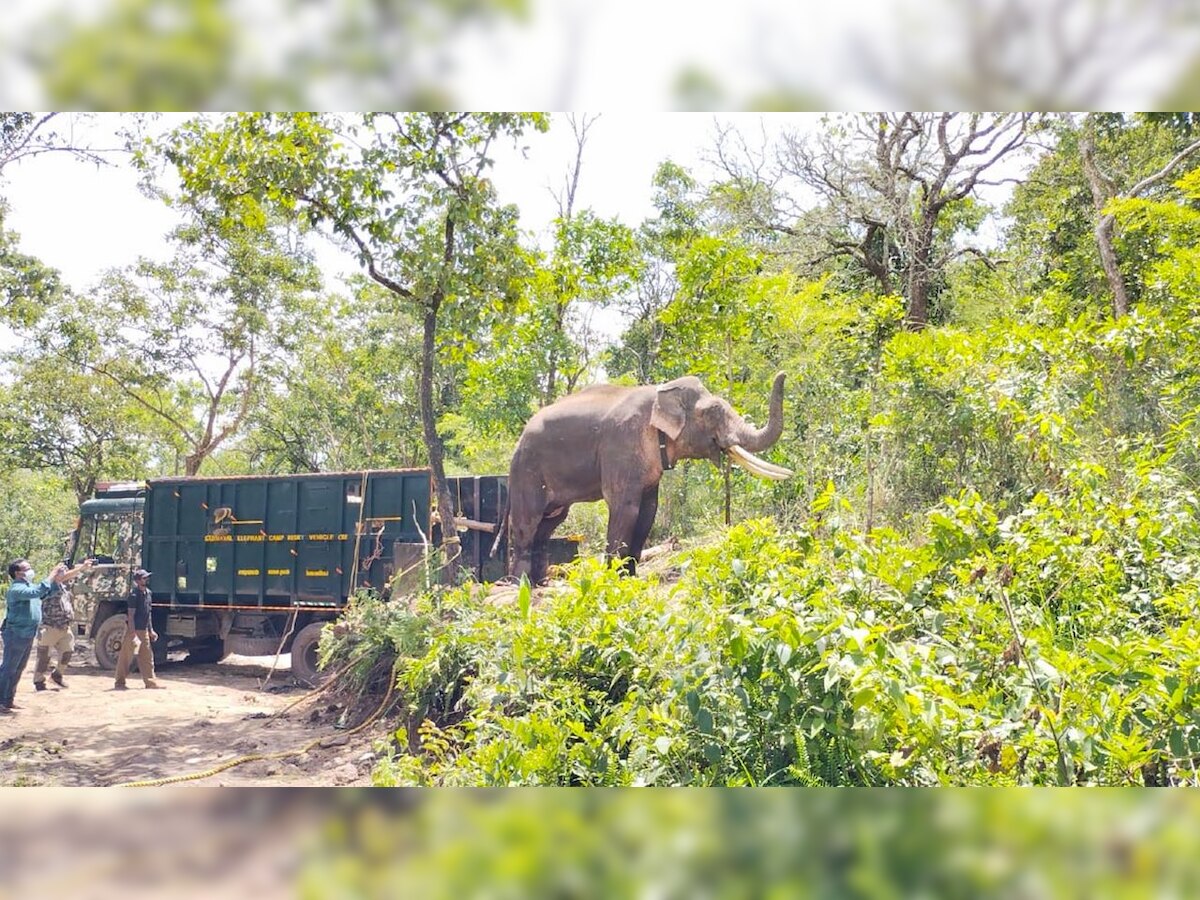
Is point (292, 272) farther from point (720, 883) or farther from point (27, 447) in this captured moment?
point (720, 883)

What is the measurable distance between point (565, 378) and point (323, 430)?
4.76 feet

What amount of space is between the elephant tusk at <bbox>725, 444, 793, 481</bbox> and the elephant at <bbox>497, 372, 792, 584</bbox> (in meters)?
0.01

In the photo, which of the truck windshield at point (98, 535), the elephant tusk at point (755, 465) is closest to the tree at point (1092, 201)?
the elephant tusk at point (755, 465)

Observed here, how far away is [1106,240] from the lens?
531cm

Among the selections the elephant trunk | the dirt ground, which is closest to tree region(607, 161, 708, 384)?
the elephant trunk

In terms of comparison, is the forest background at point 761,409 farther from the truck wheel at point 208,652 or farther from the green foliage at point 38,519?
the truck wheel at point 208,652

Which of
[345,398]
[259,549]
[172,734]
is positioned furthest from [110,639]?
[345,398]

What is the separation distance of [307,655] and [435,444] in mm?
1624

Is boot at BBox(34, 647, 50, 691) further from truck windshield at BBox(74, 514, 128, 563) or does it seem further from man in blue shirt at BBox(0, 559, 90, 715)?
truck windshield at BBox(74, 514, 128, 563)

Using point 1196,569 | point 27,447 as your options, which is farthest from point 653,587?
point 27,447

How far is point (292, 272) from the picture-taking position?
15.8 ft

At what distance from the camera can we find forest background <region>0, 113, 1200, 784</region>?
8.62 ft

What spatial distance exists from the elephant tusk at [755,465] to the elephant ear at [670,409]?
1.16 feet

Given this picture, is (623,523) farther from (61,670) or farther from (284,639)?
(61,670)
